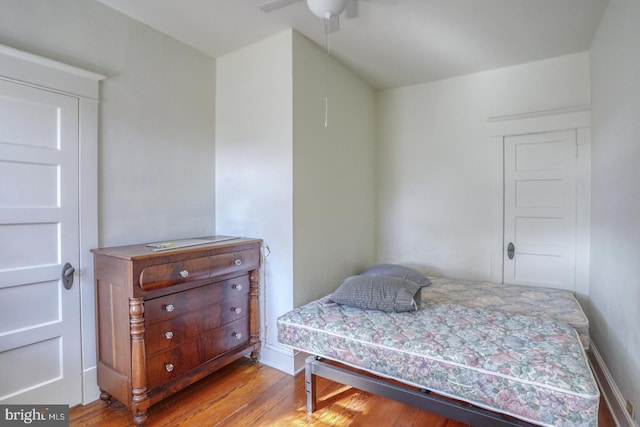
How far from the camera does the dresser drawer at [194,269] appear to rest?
1852mm

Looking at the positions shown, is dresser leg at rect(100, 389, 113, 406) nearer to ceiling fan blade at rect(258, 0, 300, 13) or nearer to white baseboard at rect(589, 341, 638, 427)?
ceiling fan blade at rect(258, 0, 300, 13)

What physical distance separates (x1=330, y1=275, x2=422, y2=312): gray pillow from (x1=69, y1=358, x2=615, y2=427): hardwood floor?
613 mm

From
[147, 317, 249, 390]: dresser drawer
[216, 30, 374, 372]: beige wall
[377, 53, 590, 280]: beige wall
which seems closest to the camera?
[147, 317, 249, 390]: dresser drawer

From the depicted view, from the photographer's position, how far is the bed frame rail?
4.78 feet

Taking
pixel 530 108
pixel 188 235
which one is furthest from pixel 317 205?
pixel 530 108

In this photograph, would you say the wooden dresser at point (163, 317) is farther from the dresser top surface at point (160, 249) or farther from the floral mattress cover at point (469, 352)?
the floral mattress cover at point (469, 352)

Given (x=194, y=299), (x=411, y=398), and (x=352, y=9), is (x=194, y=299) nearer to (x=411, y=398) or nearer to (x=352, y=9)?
(x=411, y=398)

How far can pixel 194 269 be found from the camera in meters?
2.07

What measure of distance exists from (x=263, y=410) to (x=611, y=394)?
87.3 inches

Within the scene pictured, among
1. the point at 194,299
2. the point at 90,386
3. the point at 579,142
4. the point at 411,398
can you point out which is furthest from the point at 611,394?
the point at 90,386

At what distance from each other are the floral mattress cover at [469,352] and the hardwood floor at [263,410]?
39cm

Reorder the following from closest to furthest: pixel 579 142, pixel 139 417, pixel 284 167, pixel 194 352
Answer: pixel 139 417
pixel 194 352
pixel 284 167
pixel 579 142

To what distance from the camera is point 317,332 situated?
1.95 m

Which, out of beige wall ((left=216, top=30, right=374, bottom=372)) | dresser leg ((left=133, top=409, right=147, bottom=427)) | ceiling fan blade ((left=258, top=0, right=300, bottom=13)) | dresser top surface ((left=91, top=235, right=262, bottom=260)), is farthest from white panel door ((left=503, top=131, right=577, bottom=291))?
dresser leg ((left=133, top=409, right=147, bottom=427))
